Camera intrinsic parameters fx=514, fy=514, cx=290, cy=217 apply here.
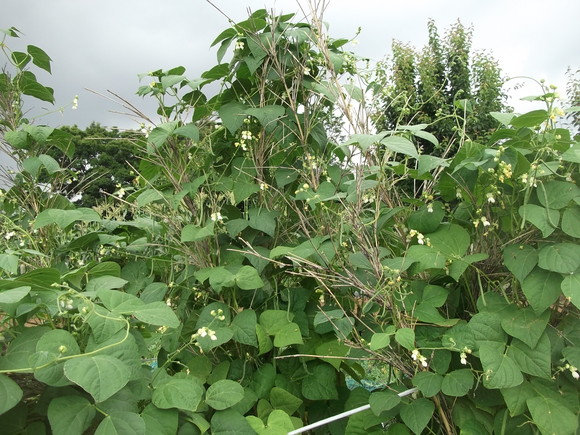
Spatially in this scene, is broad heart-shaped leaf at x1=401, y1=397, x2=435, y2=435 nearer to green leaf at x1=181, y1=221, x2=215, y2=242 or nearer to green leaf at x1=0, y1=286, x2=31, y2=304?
green leaf at x1=181, y1=221, x2=215, y2=242

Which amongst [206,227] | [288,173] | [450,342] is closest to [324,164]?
[288,173]

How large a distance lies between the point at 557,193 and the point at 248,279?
0.82m

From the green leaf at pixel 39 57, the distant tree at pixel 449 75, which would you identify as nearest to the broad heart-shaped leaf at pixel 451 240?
the green leaf at pixel 39 57

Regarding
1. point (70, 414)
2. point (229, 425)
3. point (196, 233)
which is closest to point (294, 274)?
point (196, 233)

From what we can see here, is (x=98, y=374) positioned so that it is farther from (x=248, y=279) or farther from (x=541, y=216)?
(x=541, y=216)

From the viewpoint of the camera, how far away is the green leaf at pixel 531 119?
125 cm

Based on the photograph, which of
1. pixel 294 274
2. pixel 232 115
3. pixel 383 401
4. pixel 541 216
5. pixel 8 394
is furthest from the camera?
pixel 232 115

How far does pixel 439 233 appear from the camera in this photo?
138cm

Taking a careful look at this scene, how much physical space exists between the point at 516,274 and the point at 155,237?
4.36 feet

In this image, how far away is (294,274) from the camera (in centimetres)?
145

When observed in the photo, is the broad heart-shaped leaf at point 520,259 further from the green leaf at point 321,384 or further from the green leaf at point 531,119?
the green leaf at point 321,384

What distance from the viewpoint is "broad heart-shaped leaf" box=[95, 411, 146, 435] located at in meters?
1.00

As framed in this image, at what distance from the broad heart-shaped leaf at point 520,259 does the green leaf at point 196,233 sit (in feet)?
2.63

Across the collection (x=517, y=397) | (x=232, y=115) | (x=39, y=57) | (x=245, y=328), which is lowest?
(x=517, y=397)
